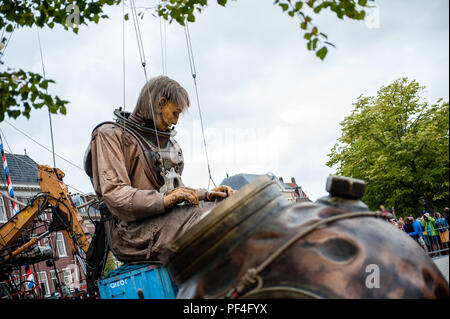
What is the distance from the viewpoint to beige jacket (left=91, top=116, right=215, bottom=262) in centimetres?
251

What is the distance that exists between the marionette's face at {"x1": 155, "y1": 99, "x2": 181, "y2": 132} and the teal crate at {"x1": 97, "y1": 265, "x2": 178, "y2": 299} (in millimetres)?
1077

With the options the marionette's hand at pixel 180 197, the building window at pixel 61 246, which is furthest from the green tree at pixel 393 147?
the building window at pixel 61 246

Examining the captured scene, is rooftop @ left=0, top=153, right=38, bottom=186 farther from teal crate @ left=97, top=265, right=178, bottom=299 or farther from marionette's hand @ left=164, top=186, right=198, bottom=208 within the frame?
marionette's hand @ left=164, top=186, right=198, bottom=208

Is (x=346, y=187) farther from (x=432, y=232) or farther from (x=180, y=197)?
(x=432, y=232)

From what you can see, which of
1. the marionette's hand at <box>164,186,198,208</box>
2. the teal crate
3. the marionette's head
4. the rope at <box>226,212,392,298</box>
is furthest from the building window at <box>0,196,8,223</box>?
the rope at <box>226,212,392,298</box>

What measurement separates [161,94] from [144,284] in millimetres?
1302

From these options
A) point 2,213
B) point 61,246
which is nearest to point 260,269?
point 2,213

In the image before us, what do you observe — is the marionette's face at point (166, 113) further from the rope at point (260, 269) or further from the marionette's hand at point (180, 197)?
the rope at point (260, 269)

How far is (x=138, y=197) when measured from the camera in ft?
8.16

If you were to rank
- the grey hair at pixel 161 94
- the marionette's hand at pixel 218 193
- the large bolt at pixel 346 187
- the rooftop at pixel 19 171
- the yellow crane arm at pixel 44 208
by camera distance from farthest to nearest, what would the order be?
the rooftop at pixel 19 171
the yellow crane arm at pixel 44 208
the grey hair at pixel 161 94
the marionette's hand at pixel 218 193
the large bolt at pixel 346 187

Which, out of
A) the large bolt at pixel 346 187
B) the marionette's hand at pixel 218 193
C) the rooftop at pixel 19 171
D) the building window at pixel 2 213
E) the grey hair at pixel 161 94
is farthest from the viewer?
the rooftop at pixel 19 171

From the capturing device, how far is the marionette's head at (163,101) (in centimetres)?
Result: 305
